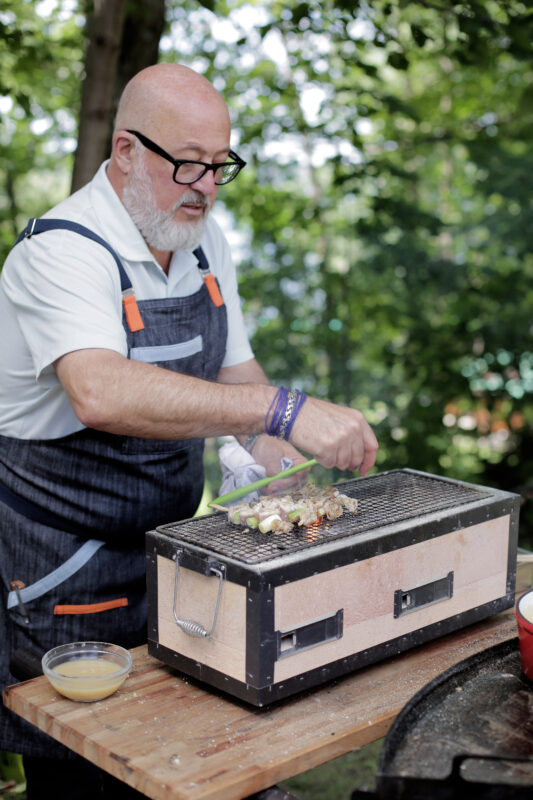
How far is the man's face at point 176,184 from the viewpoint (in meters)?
2.17

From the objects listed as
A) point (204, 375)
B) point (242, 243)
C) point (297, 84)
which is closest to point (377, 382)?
point (242, 243)

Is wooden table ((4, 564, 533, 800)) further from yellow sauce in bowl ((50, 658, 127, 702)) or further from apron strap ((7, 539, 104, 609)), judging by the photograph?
apron strap ((7, 539, 104, 609))

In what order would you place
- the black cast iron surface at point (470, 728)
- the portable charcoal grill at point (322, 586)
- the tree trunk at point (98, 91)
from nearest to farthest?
the black cast iron surface at point (470, 728) < the portable charcoal grill at point (322, 586) < the tree trunk at point (98, 91)

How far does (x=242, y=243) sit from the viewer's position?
229 inches

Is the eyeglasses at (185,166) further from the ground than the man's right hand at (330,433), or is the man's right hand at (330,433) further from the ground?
the eyeglasses at (185,166)

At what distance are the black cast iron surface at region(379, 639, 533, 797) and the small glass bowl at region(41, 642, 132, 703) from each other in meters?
0.58

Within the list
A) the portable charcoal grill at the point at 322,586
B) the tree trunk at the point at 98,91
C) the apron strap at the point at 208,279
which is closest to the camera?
the portable charcoal grill at the point at 322,586

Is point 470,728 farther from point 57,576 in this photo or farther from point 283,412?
point 57,576

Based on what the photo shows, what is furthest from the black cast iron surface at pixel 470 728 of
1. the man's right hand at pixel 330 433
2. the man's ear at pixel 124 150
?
the man's ear at pixel 124 150

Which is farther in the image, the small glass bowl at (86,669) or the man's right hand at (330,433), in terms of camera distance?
the man's right hand at (330,433)

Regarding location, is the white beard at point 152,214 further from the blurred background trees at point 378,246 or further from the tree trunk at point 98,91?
the blurred background trees at point 378,246

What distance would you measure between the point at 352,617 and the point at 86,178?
2.36m

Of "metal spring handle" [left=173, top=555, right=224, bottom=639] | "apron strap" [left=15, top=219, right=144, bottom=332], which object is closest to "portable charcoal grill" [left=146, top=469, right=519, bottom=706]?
"metal spring handle" [left=173, top=555, right=224, bottom=639]

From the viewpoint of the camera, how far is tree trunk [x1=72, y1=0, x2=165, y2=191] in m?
3.30
